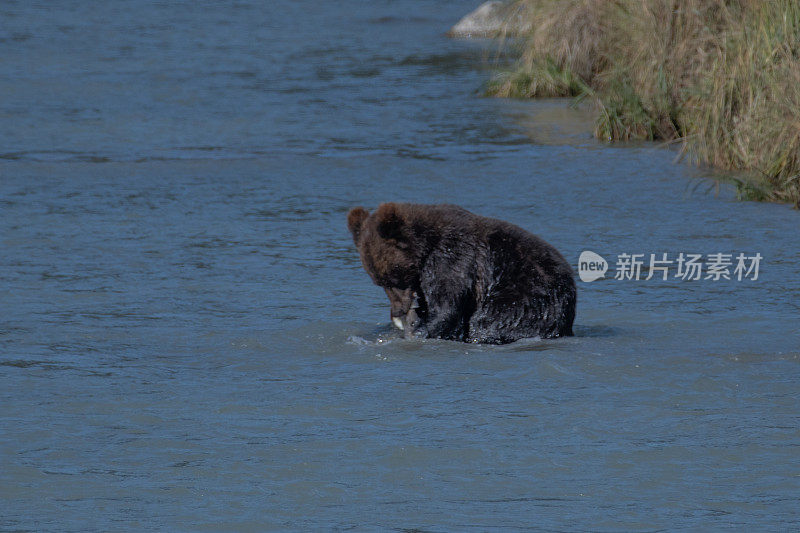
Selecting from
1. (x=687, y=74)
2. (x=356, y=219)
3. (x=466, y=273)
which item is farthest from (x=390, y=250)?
(x=687, y=74)

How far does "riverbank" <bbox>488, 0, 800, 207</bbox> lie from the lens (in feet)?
35.1

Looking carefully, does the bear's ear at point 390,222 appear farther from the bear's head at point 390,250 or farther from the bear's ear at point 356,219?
the bear's ear at point 356,219

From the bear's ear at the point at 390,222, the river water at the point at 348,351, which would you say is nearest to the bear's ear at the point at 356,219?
the bear's ear at the point at 390,222

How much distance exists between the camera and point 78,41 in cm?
2331

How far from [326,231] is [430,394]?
4.06 metres

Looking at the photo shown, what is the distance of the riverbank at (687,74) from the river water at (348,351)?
14.6 inches

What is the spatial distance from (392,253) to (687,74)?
766 cm

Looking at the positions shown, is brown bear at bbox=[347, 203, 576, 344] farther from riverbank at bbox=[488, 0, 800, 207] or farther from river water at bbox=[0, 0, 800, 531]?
riverbank at bbox=[488, 0, 800, 207]

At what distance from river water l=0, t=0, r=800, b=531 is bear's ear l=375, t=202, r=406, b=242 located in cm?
60

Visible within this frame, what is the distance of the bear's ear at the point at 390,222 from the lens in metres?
6.43

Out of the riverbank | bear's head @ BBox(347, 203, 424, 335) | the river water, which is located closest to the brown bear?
bear's head @ BBox(347, 203, 424, 335)

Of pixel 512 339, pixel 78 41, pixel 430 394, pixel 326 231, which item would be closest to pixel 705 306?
pixel 512 339

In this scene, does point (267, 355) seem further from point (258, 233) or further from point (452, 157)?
point (452, 157)

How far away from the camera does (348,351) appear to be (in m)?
6.78
